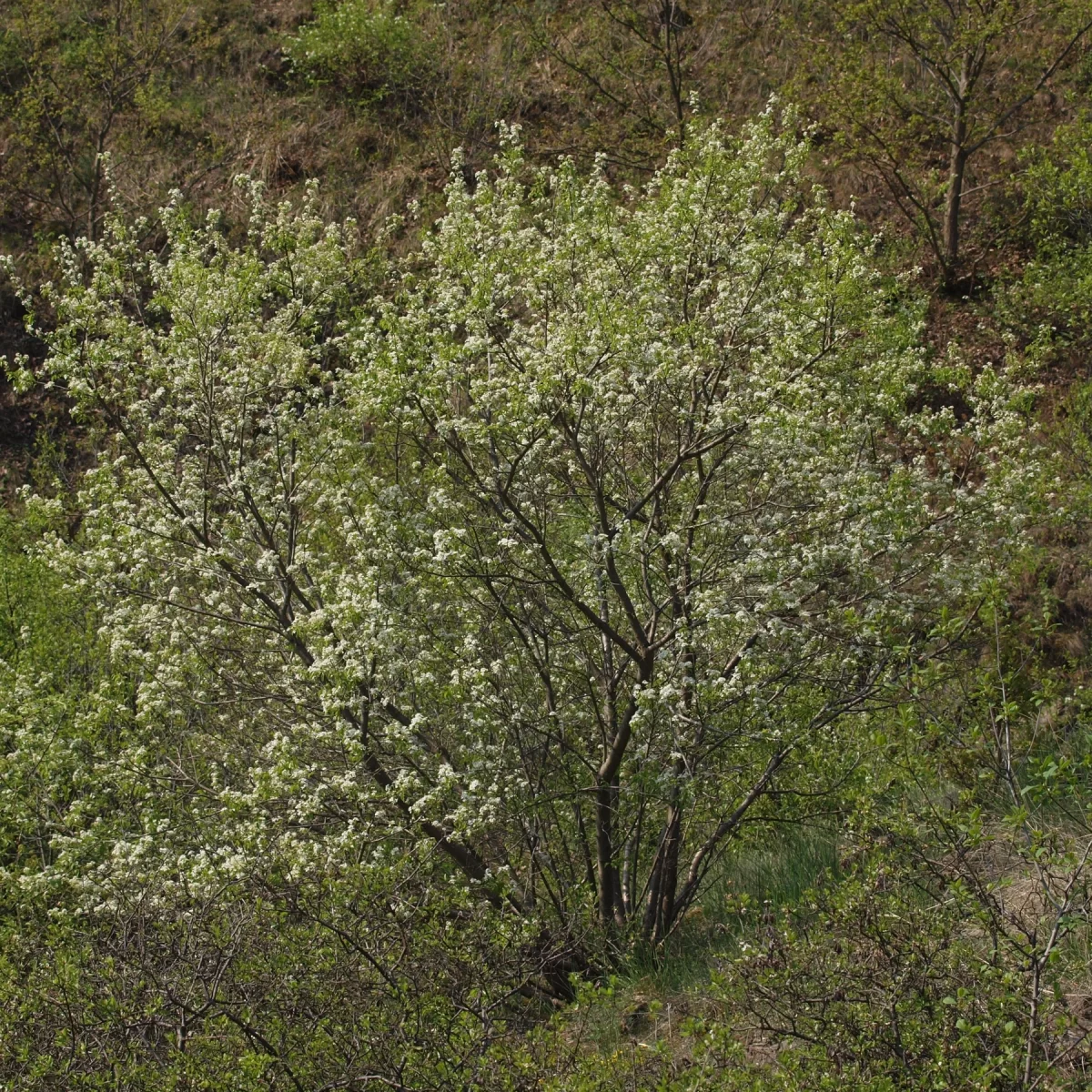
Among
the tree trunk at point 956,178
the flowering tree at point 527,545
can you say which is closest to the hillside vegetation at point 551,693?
the flowering tree at point 527,545

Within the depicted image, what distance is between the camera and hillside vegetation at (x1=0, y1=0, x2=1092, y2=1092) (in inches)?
183

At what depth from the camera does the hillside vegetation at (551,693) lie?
4660 millimetres

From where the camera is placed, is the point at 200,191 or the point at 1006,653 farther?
the point at 200,191

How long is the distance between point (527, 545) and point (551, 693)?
1080mm

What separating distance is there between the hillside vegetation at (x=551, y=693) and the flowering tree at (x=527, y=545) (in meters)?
0.05

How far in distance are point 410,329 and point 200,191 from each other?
16.9 metres

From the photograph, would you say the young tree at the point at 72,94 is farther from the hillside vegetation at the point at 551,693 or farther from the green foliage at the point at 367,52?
the hillside vegetation at the point at 551,693

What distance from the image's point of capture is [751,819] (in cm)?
739

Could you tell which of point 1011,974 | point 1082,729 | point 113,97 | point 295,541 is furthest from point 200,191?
point 1011,974

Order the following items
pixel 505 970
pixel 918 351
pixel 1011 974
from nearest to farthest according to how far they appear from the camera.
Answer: pixel 1011 974 → pixel 505 970 → pixel 918 351

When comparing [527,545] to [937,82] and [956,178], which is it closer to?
[956,178]

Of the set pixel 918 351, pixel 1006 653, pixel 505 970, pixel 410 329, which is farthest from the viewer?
pixel 1006 653

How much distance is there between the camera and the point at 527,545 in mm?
6809

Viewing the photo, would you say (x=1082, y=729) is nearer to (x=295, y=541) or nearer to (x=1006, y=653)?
(x=1006, y=653)
